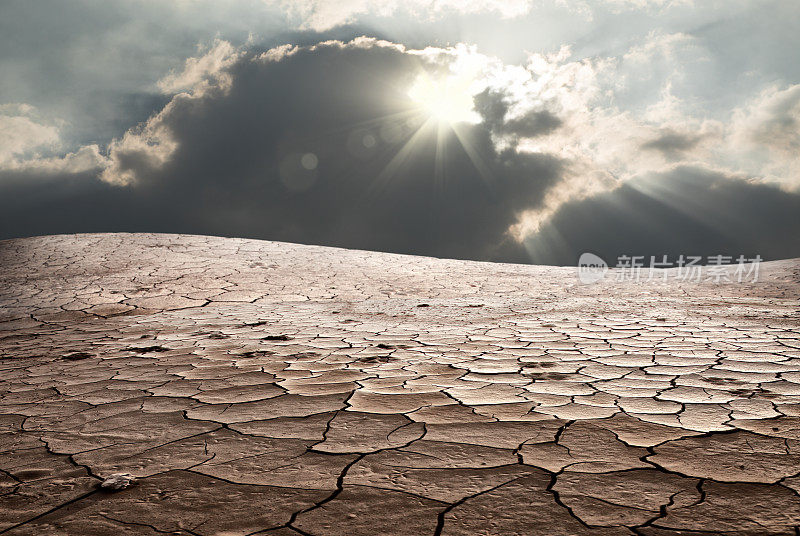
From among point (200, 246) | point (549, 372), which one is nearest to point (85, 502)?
point (549, 372)

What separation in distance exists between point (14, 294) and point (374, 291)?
4741 mm

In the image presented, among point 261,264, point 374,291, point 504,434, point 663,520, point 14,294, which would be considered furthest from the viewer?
point 261,264

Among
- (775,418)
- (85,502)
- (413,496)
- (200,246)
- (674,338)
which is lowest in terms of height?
(85,502)

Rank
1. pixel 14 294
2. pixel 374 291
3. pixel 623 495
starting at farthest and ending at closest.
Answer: pixel 374 291 → pixel 14 294 → pixel 623 495

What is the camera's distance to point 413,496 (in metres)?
1.32

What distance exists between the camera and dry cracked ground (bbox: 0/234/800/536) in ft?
4.08

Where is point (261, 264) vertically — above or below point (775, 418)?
above

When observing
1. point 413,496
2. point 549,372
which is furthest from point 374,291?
point 413,496

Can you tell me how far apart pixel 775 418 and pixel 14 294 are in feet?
26.0

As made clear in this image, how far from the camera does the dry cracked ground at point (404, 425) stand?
48.9 inches

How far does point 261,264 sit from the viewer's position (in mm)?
8602

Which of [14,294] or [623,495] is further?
[14,294]

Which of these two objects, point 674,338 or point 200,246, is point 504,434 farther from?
point 200,246

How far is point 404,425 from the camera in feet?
6.14
